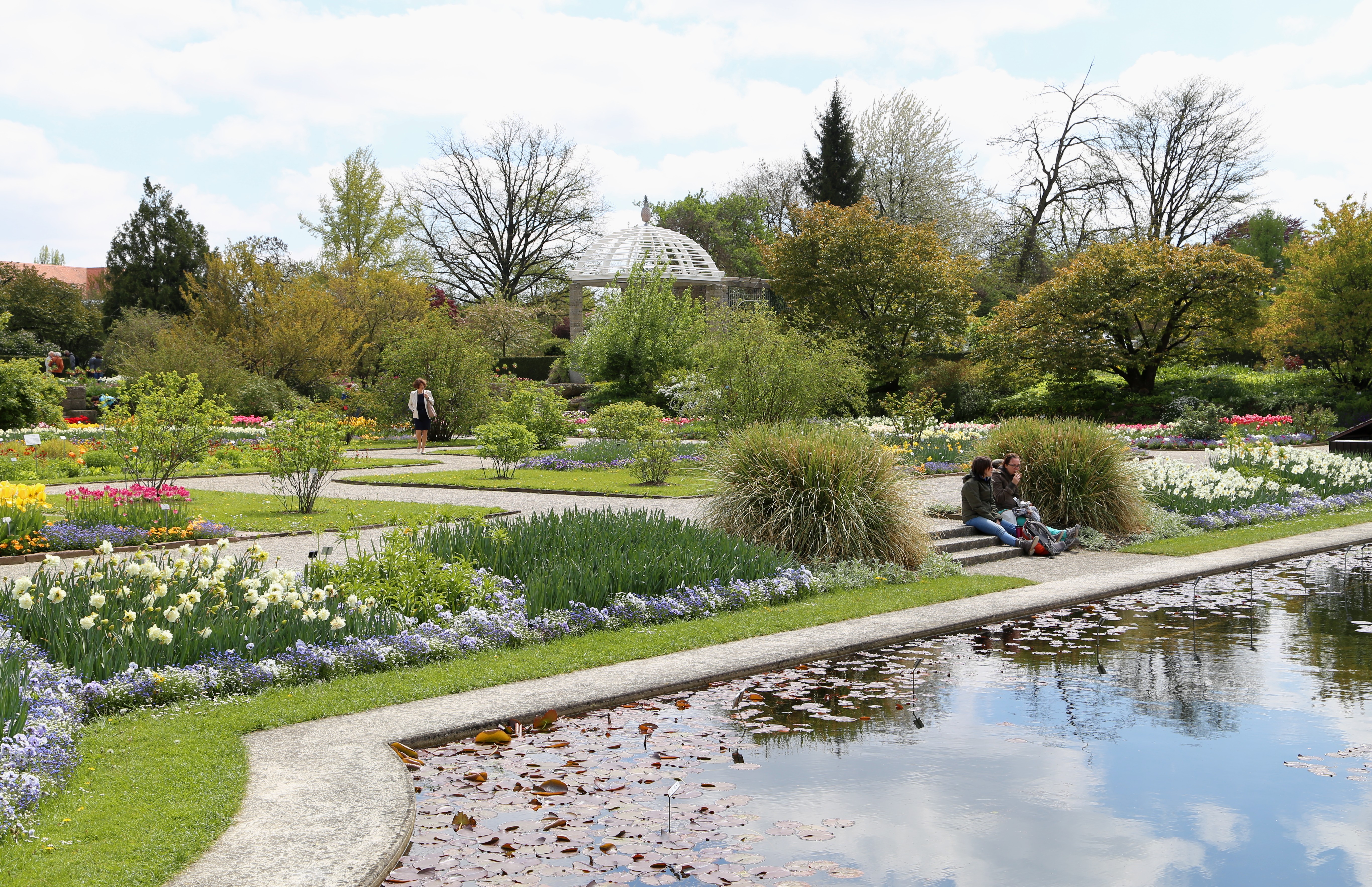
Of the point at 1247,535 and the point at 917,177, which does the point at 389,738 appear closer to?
the point at 1247,535

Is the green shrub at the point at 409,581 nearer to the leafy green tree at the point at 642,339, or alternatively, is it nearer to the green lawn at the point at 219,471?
the green lawn at the point at 219,471

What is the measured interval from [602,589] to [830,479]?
3.03 metres

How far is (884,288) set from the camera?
33875mm

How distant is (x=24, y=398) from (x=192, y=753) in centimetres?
2278

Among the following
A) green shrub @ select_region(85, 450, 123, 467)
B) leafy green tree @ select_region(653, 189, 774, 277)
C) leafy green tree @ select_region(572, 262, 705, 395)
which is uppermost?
leafy green tree @ select_region(653, 189, 774, 277)

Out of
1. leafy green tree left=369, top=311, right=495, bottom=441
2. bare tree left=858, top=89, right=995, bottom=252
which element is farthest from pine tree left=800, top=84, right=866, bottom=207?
leafy green tree left=369, top=311, right=495, bottom=441

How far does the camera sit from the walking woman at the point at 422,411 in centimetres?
2098

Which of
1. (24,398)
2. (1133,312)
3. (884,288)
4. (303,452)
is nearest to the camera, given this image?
(303,452)

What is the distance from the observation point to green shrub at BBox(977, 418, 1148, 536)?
12148mm

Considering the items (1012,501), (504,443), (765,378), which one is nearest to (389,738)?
(1012,501)

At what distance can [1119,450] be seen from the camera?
12.3 m

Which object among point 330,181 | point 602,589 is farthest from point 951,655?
point 330,181

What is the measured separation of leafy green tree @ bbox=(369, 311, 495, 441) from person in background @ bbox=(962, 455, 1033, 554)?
50.1 ft

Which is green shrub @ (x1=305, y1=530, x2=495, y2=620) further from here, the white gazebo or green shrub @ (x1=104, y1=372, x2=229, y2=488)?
the white gazebo
